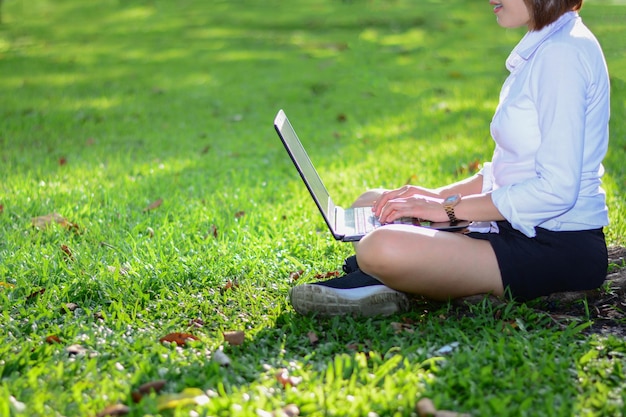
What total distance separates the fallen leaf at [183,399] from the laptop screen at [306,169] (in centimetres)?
97

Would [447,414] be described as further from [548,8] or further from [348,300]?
[548,8]

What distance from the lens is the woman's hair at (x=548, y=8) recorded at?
2984mm

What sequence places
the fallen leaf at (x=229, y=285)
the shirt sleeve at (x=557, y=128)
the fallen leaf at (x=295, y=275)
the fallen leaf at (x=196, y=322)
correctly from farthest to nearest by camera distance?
the fallen leaf at (x=295, y=275), the fallen leaf at (x=229, y=285), the fallen leaf at (x=196, y=322), the shirt sleeve at (x=557, y=128)

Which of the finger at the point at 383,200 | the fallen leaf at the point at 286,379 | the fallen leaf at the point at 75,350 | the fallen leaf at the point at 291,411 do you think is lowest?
the fallen leaf at the point at 286,379

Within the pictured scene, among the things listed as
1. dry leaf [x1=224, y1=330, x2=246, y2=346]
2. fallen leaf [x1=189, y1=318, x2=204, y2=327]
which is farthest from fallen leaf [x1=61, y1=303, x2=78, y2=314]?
dry leaf [x1=224, y1=330, x2=246, y2=346]

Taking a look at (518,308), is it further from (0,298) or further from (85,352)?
(0,298)

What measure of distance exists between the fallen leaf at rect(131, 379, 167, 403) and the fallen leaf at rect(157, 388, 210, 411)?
0.27ft

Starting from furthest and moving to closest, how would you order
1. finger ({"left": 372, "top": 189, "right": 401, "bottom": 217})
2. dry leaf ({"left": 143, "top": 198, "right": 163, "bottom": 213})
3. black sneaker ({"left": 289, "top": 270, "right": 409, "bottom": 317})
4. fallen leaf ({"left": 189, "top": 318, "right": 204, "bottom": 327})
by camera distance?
dry leaf ({"left": 143, "top": 198, "right": 163, "bottom": 213}), finger ({"left": 372, "top": 189, "right": 401, "bottom": 217}), fallen leaf ({"left": 189, "top": 318, "right": 204, "bottom": 327}), black sneaker ({"left": 289, "top": 270, "right": 409, "bottom": 317})

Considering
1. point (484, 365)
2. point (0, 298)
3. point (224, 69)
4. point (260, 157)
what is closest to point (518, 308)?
point (484, 365)

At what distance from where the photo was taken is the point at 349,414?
245 centimetres

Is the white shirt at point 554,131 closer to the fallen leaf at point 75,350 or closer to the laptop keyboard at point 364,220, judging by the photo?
the laptop keyboard at point 364,220

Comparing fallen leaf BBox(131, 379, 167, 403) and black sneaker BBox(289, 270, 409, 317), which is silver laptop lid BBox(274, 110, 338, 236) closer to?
black sneaker BBox(289, 270, 409, 317)

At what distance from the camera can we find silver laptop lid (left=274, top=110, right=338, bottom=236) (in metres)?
3.21

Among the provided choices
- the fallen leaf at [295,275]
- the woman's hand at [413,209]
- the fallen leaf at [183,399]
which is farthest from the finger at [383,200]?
the fallen leaf at [183,399]
